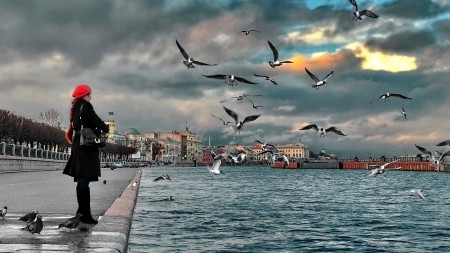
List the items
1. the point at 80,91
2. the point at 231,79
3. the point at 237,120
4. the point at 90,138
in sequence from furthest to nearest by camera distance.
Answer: the point at 237,120
the point at 231,79
the point at 80,91
the point at 90,138

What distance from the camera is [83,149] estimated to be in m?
9.01

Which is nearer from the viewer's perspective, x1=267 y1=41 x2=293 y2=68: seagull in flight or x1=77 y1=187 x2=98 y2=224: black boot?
x1=77 y1=187 x2=98 y2=224: black boot

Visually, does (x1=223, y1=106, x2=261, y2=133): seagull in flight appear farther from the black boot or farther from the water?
the black boot

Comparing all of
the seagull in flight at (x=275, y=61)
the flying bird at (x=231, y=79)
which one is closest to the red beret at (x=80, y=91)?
the flying bird at (x=231, y=79)

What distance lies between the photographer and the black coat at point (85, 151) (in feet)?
29.5

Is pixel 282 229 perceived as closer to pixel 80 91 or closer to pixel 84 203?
pixel 84 203

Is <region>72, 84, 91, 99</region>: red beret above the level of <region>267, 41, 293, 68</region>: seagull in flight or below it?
below

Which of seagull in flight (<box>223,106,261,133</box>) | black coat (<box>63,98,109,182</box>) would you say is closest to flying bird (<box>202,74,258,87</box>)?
seagull in flight (<box>223,106,261,133</box>)

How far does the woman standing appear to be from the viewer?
354 inches

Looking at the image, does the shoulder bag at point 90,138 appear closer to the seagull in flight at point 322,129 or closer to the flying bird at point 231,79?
the flying bird at point 231,79

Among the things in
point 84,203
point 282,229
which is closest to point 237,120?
point 282,229

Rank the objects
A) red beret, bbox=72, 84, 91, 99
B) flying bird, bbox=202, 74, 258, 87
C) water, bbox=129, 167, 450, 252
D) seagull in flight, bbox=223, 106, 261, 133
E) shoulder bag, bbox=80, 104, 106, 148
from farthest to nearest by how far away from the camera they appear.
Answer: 1. seagull in flight, bbox=223, 106, 261, 133
2. flying bird, bbox=202, 74, 258, 87
3. water, bbox=129, 167, 450, 252
4. red beret, bbox=72, 84, 91, 99
5. shoulder bag, bbox=80, 104, 106, 148

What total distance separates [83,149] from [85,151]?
0.04 meters

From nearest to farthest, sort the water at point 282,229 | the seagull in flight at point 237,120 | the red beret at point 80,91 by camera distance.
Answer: the red beret at point 80,91
the water at point 282,229
the seagull in flight at point 237,120
